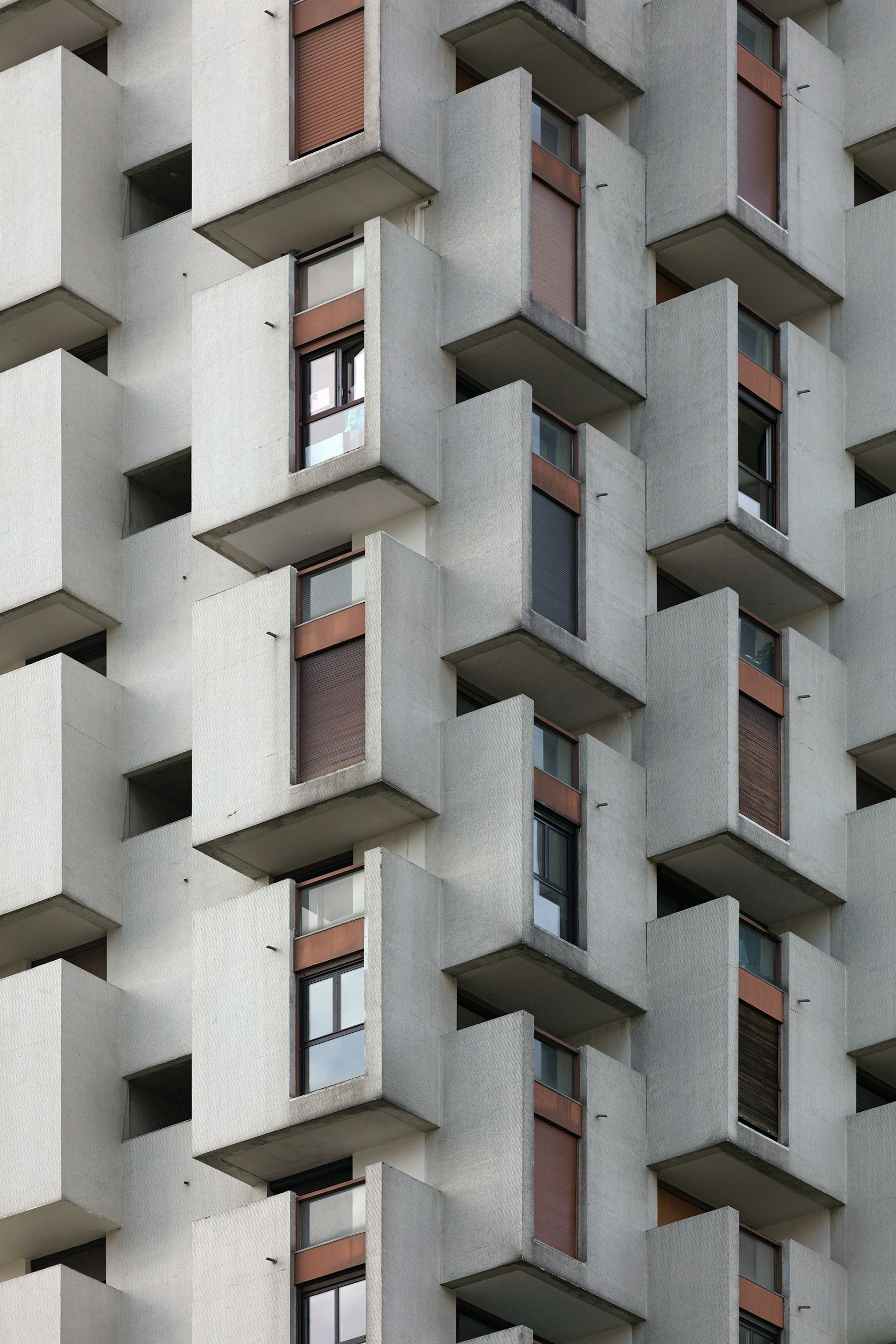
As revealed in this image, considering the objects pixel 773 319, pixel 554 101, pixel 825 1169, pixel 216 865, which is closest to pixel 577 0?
pixel 554 101

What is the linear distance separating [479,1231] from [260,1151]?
10.2ft

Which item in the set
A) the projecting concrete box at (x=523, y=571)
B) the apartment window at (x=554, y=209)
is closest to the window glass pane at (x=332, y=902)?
the projecting concrete box at (x=523, y=571)

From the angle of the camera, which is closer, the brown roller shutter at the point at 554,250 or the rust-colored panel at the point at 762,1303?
the rust-colored panel at the point at 762,1303

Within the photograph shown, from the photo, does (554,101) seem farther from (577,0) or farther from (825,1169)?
(825,1169)

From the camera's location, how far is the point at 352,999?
43.2 metres

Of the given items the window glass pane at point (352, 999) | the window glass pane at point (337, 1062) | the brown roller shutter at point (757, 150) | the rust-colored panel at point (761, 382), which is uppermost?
the brown roller shutter at point (757, 150)

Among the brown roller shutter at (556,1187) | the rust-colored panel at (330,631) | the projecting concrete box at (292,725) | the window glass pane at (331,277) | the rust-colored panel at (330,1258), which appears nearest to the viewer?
the rust-colored panel at (330,1258)

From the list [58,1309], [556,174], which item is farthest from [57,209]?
[58,1309]

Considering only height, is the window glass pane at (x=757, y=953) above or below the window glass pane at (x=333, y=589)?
below

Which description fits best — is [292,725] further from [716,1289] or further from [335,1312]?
[716,1289]

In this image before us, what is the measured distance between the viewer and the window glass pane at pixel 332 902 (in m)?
43.8

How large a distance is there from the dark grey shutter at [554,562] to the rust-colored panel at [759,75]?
305 inches

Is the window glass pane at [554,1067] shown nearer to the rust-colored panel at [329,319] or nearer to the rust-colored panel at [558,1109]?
the rust-colored panel at [558,1109]

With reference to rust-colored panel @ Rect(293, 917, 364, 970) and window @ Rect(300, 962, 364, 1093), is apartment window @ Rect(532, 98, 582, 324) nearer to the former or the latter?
rust-colored panel @ Rect(293, 917, 364, 970)
